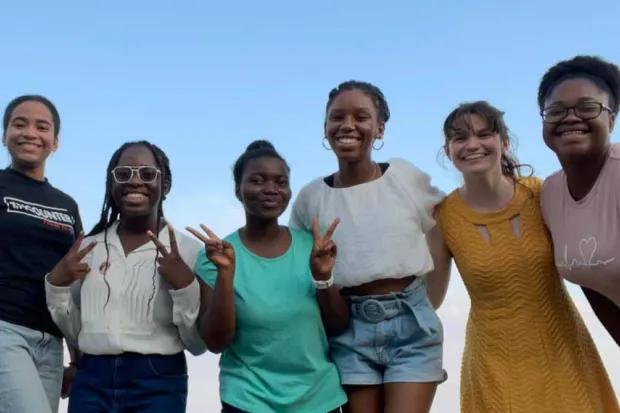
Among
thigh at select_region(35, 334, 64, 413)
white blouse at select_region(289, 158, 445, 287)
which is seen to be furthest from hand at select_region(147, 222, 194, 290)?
thigh at select_region(35, 334, 64, 413)

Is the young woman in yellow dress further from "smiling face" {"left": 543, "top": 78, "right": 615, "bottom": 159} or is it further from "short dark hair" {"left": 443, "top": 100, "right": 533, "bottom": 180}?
"smiling face" {"left": 543, "top": 78, "right": 615, "bottom": 159}

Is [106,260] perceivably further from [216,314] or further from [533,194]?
[533,194]

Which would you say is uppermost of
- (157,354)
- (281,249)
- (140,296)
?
(281,249)

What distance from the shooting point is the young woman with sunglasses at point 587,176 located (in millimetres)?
3750

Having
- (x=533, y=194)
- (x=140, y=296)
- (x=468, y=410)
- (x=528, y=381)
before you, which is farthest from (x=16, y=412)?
(x=533, y=194)

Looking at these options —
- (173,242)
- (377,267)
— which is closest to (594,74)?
(377,267)

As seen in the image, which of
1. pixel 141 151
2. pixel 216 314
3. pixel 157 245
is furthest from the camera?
pixel 141 151

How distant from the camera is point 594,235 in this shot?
12.3ft

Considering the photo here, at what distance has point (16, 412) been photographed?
4117 mm

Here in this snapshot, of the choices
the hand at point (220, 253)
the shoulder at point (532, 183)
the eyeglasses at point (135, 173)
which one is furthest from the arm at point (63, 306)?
the shoulder at point (532, 183)

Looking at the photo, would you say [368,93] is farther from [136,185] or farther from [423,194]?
[136,185]

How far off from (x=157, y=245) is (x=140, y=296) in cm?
33

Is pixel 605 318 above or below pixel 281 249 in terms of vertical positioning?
below

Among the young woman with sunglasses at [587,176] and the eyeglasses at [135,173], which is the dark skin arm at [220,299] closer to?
the eyeglasses at [135,173]
